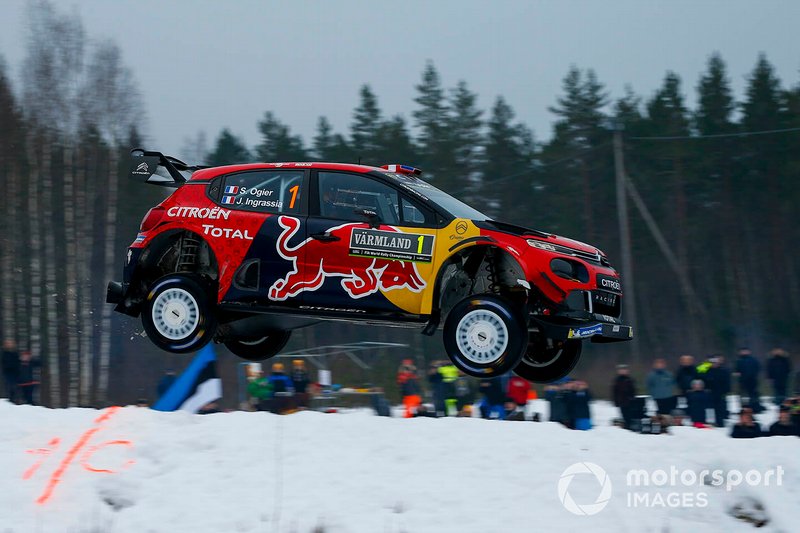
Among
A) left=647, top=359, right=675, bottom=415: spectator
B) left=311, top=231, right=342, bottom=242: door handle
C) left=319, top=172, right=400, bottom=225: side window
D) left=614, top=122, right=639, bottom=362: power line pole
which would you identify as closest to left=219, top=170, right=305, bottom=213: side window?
left=319, top=172, right=400, bottom=225: side window

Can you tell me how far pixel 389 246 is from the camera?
8.02m

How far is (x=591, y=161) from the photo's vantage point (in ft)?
108

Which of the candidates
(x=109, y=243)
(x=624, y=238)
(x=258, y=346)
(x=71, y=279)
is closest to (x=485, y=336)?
(x=258, y=346)

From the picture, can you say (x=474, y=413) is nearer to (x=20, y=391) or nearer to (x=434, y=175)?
(x=20, y=391)

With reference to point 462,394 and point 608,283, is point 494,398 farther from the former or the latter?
point 608,283

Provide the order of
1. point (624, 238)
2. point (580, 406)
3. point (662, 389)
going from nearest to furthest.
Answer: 1. point (580, 406)
2. point (662, 389)
3. point (624, 238)

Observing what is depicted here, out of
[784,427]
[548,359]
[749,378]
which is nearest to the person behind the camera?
[548,359]

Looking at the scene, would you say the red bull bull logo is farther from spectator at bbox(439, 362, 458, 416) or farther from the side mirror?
spectator at bbox(439, 362, 458, 416)

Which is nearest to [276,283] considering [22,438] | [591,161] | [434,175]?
[22,438]

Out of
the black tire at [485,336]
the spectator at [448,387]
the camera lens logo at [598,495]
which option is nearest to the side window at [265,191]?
the black tire at [485,336]

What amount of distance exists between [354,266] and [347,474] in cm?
497

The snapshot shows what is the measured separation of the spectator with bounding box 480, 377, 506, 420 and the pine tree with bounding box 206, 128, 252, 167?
809 inches

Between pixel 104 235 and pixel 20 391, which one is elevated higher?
pixel 104 235

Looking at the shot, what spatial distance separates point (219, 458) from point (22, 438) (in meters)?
2.40
